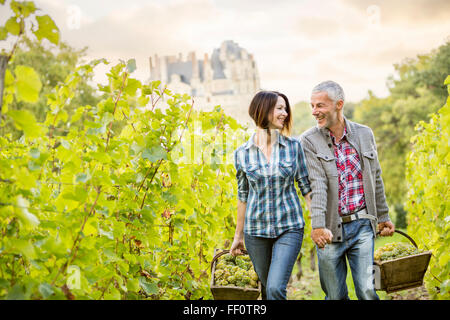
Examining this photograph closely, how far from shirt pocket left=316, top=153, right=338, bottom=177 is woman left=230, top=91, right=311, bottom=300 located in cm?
15

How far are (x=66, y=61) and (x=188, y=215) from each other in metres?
26.8

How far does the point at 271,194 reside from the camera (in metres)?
2.68

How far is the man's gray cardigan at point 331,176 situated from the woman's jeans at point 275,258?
169 millimetres

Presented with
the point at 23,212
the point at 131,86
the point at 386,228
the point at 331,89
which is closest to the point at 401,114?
the point at 386,228

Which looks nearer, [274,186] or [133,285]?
[133,285]

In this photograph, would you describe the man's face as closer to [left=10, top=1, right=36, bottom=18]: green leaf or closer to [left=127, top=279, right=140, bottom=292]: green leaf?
[left=127, top=279, right=140, bottom=292]: green leaf

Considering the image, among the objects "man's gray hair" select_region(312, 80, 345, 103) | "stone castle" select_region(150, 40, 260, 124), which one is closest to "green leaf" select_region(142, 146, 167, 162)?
"man's gray hair" select_region(312, 80, 345, 103)

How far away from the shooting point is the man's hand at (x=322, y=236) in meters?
2.56

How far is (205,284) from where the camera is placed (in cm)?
334

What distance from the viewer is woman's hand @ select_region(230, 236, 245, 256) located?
9.41 feet

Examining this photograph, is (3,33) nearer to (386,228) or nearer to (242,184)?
(242,184)

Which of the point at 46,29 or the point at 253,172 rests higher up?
the point at 46,29

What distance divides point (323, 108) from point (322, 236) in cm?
77

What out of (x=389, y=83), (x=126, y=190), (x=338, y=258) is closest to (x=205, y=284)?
(x=338, y=258)
